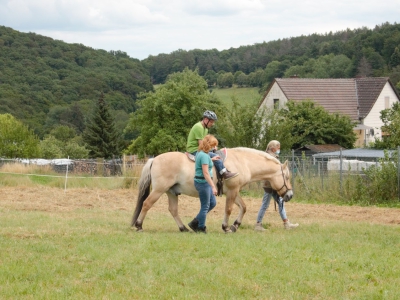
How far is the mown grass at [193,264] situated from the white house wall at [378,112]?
4726 centimetres

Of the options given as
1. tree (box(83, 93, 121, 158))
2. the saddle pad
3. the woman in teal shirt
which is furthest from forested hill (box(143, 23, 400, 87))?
the woman in teal shirt

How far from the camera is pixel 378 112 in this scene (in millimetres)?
58969

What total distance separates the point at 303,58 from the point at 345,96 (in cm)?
6106

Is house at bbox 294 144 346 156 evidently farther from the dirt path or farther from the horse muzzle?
the horse muzzle

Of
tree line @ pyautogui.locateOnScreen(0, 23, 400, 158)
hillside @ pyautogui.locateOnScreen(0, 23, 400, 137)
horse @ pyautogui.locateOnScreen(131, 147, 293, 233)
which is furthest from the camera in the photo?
hillside @ pyautogui.locateOnScreen(0, 23, 400, 137)

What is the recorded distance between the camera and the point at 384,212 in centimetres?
1658

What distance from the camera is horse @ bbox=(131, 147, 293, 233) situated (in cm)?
1145

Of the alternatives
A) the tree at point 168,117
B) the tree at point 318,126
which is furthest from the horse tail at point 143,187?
the tree at point 168,117

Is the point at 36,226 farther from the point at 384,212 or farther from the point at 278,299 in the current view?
the point at 384,212

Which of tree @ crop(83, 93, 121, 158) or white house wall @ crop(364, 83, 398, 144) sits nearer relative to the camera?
white house wall @ crop(364, 83, 398, 144)

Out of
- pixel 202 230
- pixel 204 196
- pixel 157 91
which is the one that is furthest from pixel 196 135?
pixel 157 91

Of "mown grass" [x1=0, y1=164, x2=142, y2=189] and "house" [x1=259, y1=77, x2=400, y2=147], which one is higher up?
"house" [x1=259, y1=77, x2=400, y2=147]

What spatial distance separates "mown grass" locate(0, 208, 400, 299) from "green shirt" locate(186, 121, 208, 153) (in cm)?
157

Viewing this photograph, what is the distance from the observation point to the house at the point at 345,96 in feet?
184
